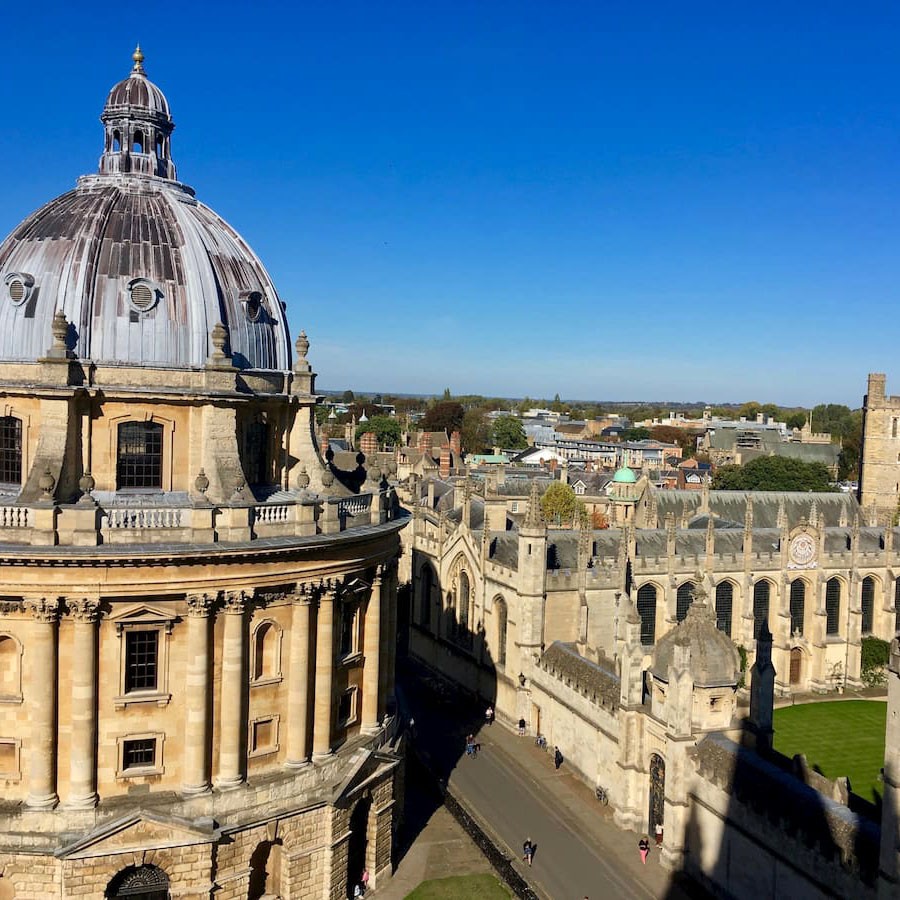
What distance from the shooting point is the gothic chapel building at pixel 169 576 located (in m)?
25.7

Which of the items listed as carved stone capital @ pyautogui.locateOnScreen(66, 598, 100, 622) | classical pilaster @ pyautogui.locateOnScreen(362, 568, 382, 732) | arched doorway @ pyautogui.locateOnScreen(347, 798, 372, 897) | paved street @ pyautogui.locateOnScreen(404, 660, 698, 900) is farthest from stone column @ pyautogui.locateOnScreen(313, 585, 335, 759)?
paved street @ pyautogui.locateOnScreen(404, 660, 698, 900)

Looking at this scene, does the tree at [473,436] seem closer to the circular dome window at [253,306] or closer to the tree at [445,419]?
the tree at [445,419]

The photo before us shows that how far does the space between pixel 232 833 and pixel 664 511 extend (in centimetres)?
5184

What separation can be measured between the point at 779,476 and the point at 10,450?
292 feet

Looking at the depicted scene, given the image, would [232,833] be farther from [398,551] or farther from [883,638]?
[883,638]

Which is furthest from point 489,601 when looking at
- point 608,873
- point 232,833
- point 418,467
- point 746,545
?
point 418,467

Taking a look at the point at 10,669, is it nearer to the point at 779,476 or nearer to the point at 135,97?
the point at 135,97

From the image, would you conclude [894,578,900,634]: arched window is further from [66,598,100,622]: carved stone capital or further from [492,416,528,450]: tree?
[492,416,528,450]: tree

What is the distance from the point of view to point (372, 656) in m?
32.2

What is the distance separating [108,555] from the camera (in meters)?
24.9

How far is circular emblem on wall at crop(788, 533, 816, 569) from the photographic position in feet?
179

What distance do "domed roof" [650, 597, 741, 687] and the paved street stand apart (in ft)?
22.0

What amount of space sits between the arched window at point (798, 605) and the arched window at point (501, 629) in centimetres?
1850

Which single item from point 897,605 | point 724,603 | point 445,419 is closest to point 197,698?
point 724,603
